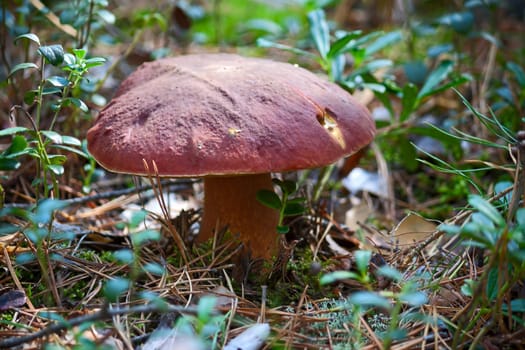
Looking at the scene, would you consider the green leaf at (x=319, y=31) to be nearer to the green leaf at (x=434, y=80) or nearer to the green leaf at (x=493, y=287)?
A: the green leaf at (x=434, y=80)

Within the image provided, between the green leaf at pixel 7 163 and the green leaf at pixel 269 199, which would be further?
the green leaf at pixel 269 199

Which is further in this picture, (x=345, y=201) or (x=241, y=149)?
(x=345, y=201)

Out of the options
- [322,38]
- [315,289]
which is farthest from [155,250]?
[322,38]

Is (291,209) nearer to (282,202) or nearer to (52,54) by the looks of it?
(282,202)

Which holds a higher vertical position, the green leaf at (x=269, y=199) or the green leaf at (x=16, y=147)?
the green leaf at (x=16, y=147)

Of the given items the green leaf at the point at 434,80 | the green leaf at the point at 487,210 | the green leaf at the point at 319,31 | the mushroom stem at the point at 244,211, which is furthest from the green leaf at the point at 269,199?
the green leaf at the point at 434,80

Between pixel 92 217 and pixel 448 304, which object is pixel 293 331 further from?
pixel 92 217

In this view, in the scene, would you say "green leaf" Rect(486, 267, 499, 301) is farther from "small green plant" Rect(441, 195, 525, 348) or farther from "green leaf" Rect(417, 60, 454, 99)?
"green leaf" Rect(417, 60, 454, 99)
